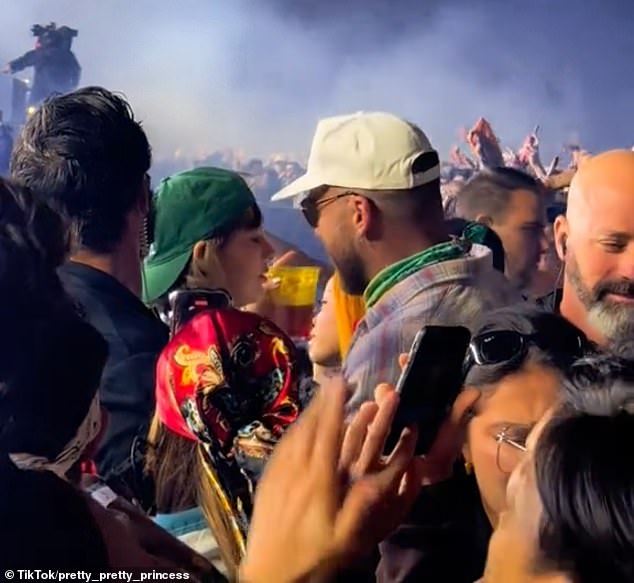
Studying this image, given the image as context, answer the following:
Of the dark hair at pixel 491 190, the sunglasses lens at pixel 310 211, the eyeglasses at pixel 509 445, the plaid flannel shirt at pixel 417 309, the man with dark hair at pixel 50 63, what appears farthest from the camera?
the dark hair at pixel 491 190

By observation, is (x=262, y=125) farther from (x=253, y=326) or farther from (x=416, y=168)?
(x=253, y=326)

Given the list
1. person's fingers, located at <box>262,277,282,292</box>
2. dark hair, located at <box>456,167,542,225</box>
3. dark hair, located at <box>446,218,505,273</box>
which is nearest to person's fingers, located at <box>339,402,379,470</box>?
person's fingers, located at <box>262,277,282,292</box>

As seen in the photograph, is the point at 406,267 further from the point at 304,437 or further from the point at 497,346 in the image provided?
the point at 304,437

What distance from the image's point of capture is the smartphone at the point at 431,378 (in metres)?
0.84

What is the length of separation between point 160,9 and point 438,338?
0.85 meters

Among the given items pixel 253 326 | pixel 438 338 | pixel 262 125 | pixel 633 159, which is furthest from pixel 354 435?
pixel 262 125

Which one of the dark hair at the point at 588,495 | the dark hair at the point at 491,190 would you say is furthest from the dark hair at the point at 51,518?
the dark hair at the point at 491,190

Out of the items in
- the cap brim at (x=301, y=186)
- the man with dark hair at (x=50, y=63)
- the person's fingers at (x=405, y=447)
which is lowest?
the person's fingers at (x=405, y=447)

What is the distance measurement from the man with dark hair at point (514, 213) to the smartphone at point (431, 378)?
1.29m

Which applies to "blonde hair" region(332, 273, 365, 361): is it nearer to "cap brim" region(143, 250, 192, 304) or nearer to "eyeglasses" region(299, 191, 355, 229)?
"eyeglasses" region(299, 191, 355, 229)

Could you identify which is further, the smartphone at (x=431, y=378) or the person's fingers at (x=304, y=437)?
the smartphone at (x=431, y=378)

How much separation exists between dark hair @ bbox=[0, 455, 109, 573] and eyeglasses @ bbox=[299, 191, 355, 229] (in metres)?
0.62

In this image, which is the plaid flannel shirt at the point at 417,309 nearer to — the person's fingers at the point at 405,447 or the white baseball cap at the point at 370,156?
the white baseball cap at the point at 370,156

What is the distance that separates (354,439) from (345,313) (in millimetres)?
709
